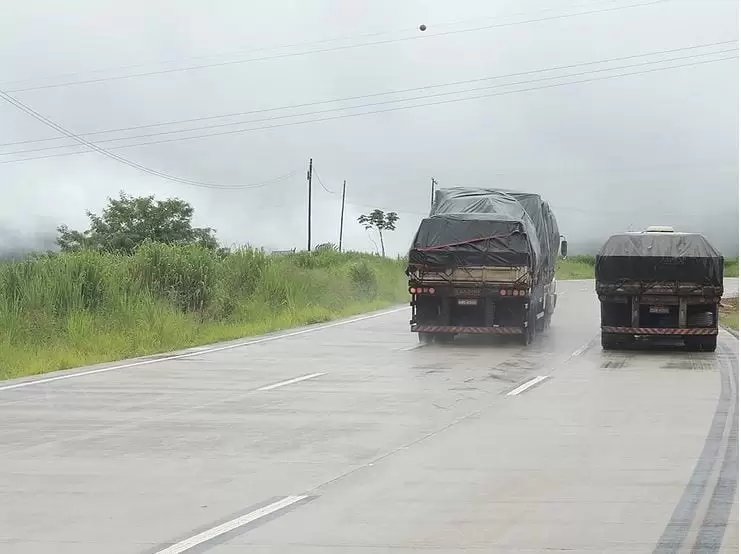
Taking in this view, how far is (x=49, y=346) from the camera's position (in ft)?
67.1

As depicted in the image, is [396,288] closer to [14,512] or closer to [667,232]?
[667,232]

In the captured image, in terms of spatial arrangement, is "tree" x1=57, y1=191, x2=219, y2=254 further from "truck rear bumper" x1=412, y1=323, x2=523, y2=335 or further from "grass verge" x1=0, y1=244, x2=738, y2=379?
"truck rear bumper" x1=412, y1=323, x2=523, y2=335

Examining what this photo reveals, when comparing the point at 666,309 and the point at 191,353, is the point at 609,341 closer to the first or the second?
the point at 666,309

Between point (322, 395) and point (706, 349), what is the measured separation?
9890mm

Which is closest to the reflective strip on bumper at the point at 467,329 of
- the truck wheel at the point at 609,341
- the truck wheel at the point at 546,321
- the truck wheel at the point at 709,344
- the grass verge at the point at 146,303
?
the truck wheel at the point at 609,341

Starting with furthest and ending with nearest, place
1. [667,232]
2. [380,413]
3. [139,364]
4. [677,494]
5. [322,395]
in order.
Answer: [667,232]
[139,364]
[322,395]
[380,413]
[677,494]

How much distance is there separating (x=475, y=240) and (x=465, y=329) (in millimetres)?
1944

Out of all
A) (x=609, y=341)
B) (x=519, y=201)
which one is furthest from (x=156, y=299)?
(x=609, y=341)

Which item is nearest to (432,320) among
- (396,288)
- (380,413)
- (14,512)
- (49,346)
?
(49,346)

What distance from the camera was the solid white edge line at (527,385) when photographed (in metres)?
14.4

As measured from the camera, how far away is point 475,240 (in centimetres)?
2191

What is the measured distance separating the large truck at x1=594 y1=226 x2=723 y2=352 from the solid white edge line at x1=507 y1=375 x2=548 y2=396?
15.5 feet

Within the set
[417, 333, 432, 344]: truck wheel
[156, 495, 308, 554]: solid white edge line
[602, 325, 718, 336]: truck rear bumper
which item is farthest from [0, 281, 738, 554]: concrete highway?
[417, 333, 432, 344]: truck wheel

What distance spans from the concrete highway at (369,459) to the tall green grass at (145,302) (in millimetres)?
3884
